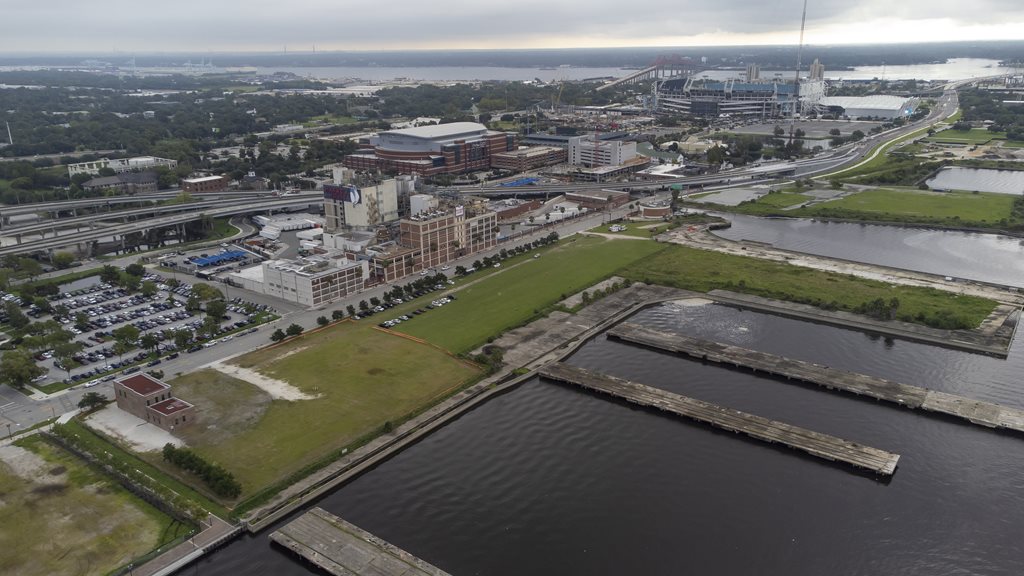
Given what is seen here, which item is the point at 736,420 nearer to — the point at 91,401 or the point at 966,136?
the point at 91,401

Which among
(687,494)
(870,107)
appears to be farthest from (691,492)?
(870,107)

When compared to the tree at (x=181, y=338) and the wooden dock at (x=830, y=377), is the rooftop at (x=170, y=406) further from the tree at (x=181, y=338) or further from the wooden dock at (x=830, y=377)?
the wooden dock at (x=830, y=377)

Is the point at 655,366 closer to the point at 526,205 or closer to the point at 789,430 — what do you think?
the point at 789,430

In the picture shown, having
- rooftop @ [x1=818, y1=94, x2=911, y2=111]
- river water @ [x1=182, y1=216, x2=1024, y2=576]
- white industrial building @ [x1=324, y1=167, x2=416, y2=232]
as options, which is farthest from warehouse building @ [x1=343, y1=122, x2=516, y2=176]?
rooftop @ [x1=818, y1=94, x2=911, y2=111]

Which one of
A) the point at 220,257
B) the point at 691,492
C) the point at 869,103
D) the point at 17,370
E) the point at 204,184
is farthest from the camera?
the point at 869,103

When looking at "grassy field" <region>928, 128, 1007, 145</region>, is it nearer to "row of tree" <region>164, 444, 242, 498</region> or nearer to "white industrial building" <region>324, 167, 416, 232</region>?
"white industrial building" <region>324, 167, 416, 232</region>

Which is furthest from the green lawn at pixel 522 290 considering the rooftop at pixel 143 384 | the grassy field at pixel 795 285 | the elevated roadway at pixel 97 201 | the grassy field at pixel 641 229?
the elevated roadway at pixel 97 201
